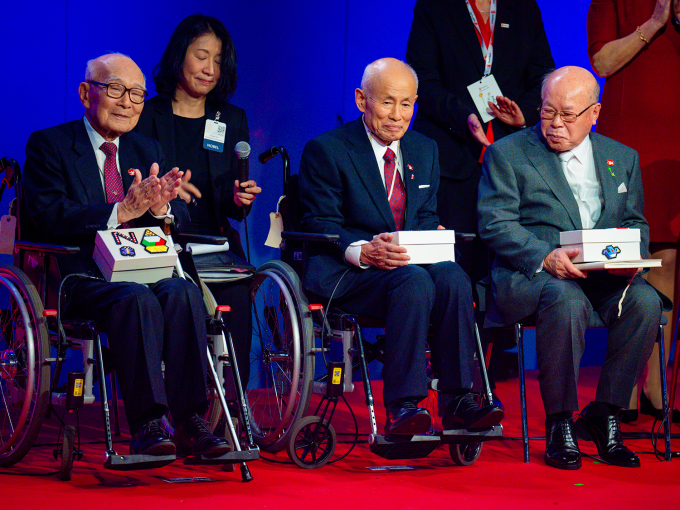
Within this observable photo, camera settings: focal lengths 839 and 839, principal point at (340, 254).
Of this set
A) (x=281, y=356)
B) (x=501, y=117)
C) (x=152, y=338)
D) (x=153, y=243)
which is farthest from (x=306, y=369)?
(x=501, y=117)

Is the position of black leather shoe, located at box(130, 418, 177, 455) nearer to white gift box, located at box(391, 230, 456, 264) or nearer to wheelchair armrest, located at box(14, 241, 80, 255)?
wheelchair armrest, located at box(14, 241, 80, 255)

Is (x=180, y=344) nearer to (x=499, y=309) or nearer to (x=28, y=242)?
(x=28, y=242)

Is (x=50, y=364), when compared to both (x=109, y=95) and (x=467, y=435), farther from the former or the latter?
(x=467, y=435)

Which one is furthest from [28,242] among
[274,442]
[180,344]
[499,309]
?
[499,309]

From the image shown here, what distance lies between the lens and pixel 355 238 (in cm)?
310

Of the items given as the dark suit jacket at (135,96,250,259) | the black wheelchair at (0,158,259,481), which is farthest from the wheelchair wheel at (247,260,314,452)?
the dark suit jacket at (135,96,250,259)

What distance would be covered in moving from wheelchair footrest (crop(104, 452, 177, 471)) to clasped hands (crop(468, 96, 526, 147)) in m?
2.12

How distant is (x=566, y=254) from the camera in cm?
306

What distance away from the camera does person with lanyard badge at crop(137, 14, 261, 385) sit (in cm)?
368

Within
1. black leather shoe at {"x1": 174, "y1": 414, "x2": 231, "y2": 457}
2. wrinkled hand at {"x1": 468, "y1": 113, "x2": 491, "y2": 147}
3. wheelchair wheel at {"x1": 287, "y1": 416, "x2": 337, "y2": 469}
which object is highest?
wrinkled hand at {"x1": 468, "y1": 113, "x2": 491, "y2": 147}

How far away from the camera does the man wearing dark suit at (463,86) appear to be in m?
3.95

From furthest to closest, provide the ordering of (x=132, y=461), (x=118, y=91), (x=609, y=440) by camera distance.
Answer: (x=118, y=91) < (x=609, y=440) < (x=132, y=461)

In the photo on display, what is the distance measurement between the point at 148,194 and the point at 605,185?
1.75 m

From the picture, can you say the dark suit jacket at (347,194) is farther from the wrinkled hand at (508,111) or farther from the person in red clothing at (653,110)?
the person in red clothing at (653,110)
